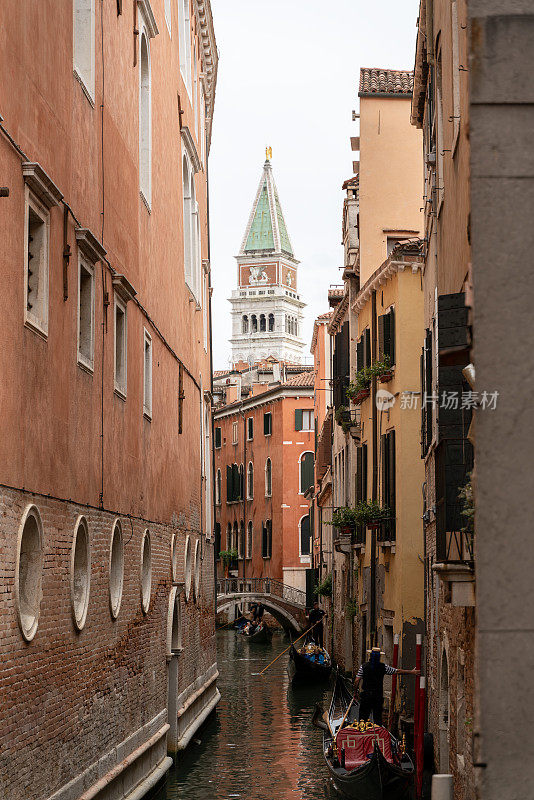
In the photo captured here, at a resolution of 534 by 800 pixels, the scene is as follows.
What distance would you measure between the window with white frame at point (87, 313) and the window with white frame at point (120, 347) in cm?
141

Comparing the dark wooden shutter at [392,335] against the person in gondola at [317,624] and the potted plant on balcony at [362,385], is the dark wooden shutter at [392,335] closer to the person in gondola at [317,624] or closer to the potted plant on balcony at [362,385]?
the potted plant on balcony at [362,385]

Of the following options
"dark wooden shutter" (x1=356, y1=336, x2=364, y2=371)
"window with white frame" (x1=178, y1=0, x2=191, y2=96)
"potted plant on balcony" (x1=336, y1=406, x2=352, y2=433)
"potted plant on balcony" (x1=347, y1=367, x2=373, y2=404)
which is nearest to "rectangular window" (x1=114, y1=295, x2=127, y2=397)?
"potted plant on balcony" (x1=347, y1=367, x2=373, y2=404)

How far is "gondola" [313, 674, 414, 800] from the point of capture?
40.3 ft

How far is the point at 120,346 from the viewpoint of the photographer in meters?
13.1

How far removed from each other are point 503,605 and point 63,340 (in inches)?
233

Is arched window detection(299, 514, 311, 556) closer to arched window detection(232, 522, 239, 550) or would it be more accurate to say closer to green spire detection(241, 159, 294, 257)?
arched window detection(232, 522, 239, 550)

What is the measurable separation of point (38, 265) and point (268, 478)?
4281 centimetres

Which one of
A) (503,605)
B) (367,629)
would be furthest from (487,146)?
(367,629)

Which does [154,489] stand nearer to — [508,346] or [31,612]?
[31,612]

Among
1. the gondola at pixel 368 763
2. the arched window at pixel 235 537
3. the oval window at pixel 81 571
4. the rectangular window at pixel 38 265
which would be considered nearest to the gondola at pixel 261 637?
the arched window at pixel 235 537

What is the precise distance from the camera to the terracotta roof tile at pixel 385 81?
22.0 meters

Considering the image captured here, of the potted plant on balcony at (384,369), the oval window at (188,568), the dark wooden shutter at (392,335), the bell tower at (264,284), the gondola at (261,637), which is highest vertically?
the bell tower at (264,284)

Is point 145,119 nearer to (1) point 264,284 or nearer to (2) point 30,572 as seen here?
(2) point 30,572

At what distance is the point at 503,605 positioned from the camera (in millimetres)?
4684
